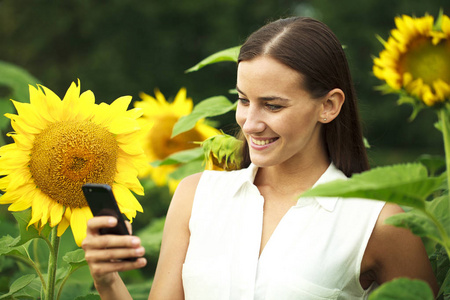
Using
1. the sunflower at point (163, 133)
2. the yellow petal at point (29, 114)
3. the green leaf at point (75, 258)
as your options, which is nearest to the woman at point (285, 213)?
the green leaf at point (75, 258)

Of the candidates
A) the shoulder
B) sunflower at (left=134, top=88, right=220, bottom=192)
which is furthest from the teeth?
sunflower at (left=134, top=88, right=220, bottom=192)

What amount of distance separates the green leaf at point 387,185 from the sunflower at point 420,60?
0.48ft

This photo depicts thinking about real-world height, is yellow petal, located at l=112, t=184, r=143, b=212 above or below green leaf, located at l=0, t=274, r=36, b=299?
above

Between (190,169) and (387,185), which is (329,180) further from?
(387,185)

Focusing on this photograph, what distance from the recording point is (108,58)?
955cm

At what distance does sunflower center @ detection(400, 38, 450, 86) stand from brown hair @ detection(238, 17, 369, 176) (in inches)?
15.2

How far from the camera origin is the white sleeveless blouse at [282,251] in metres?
1.31

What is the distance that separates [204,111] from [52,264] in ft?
1.99

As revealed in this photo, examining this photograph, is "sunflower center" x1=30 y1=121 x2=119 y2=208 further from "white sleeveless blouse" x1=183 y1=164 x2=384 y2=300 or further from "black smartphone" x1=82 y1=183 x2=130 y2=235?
"white sleeveless blouse" x1=183 y1=164 x2=384 y2=300

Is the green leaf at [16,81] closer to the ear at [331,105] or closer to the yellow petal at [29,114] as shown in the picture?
the yellow petal at [29,114]

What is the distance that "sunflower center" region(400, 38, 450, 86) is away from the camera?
96 cm

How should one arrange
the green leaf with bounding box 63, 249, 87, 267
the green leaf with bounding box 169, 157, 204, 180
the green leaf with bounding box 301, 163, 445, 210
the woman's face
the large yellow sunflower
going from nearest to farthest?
the green leaf with bounding box 301, 163, 445, 210
the large yellow sunflower
the green leaf with bounding box 63, 249, 87, 267
the woman's face
the green leaf with bounding box 169, 157, 204, 180

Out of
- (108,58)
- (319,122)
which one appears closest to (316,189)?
(319,122)

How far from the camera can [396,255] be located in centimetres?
130
